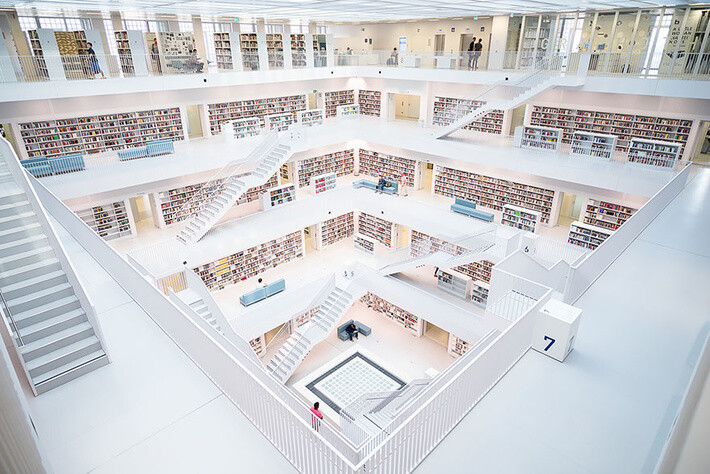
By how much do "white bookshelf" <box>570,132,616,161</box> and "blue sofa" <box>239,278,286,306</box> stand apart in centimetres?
1015

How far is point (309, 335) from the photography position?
41.0 feet

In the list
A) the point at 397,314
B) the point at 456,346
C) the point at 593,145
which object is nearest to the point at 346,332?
the point at 397,314

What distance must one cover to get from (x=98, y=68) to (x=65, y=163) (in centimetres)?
298

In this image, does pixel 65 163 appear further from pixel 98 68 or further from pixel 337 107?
pixel 337 107

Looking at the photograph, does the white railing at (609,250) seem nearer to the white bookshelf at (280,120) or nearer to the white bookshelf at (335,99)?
the white bookshelf at (280,120)

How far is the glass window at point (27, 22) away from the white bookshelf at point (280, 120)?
26.2ft

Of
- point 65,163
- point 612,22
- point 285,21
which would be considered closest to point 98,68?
point 65,163

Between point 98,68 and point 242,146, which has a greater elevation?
point 98,68

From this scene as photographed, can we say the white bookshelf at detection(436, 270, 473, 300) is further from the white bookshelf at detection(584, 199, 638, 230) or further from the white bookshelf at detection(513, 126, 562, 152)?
the white bookshelf at detection(513, 126, 562, 152)

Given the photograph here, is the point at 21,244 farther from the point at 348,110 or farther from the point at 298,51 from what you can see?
the point at 348,110

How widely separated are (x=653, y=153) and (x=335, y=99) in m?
12.7

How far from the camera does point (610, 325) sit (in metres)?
5.60

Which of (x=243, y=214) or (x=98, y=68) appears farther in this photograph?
(x=243, y=214)

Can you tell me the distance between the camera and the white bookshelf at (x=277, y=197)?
14062mm
